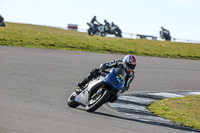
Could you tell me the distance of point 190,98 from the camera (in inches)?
496

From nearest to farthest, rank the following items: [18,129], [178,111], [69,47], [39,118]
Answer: [18,129] < [39,118] < [178,111] < [69,47]

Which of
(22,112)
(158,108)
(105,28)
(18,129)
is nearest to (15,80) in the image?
(158,108)

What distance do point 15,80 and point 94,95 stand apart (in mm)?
3984

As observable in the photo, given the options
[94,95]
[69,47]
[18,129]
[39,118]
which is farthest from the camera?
[69,47]

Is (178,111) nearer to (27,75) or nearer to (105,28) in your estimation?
(27,75)

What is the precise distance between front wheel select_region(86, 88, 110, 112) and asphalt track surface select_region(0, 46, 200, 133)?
14cm

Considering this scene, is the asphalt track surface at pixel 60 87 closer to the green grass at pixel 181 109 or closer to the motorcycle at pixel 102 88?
the motorcycle at pixel 102 88

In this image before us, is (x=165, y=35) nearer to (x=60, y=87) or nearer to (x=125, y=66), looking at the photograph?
(x=60, y=87)

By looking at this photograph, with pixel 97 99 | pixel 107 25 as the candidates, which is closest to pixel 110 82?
pixel 97 99

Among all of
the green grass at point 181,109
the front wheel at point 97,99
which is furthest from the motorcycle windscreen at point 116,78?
the green grass at point 181,109

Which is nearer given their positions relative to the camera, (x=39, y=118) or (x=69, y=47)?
(x=39, y=118)

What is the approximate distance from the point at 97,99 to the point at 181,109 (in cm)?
318

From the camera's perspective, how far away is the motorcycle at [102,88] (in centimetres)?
830

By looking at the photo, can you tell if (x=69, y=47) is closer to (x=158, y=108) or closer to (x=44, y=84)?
(x=44, y=84)
